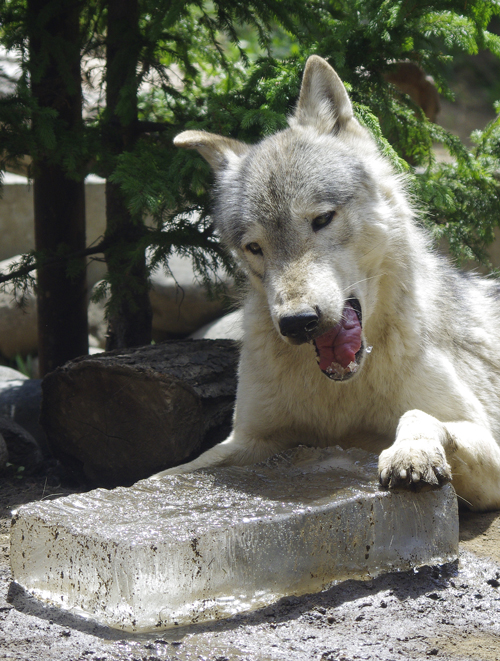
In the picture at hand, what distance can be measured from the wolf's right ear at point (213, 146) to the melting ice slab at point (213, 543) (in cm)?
192

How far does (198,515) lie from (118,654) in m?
0.61

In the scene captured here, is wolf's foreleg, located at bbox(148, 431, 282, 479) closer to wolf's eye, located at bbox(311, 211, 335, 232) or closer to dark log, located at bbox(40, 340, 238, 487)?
dark log, located at bbox(40, 340, 238, 487)

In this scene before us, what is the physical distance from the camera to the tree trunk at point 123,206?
4691 millimetres

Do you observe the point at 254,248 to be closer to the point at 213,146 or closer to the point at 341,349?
the point at 341,349

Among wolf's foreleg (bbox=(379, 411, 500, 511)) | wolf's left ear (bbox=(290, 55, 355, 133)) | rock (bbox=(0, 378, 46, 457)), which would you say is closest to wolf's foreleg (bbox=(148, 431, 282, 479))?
wolf's foreleg (bbox=(379, 411, 500, 511))

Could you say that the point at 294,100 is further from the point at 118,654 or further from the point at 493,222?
the point at 118,654

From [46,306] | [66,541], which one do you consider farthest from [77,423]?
[66,541]

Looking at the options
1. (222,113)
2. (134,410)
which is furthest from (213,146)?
(134,410)

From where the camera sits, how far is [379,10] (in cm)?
420

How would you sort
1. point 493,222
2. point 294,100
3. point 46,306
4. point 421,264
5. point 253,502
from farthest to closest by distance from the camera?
1. point 46,306
2. point 493,222
3. point 294,100
4. point 421,264
5. point 253,502

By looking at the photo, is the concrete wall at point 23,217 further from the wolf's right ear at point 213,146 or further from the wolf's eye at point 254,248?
the wolf's eye at point 254,248

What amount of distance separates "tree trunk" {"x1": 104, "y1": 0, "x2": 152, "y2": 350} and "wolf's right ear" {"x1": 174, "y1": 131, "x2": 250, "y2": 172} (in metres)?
0.77

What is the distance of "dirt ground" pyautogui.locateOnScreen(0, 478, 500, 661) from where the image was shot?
7.07 feet

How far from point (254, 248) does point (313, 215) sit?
1.17 ft
